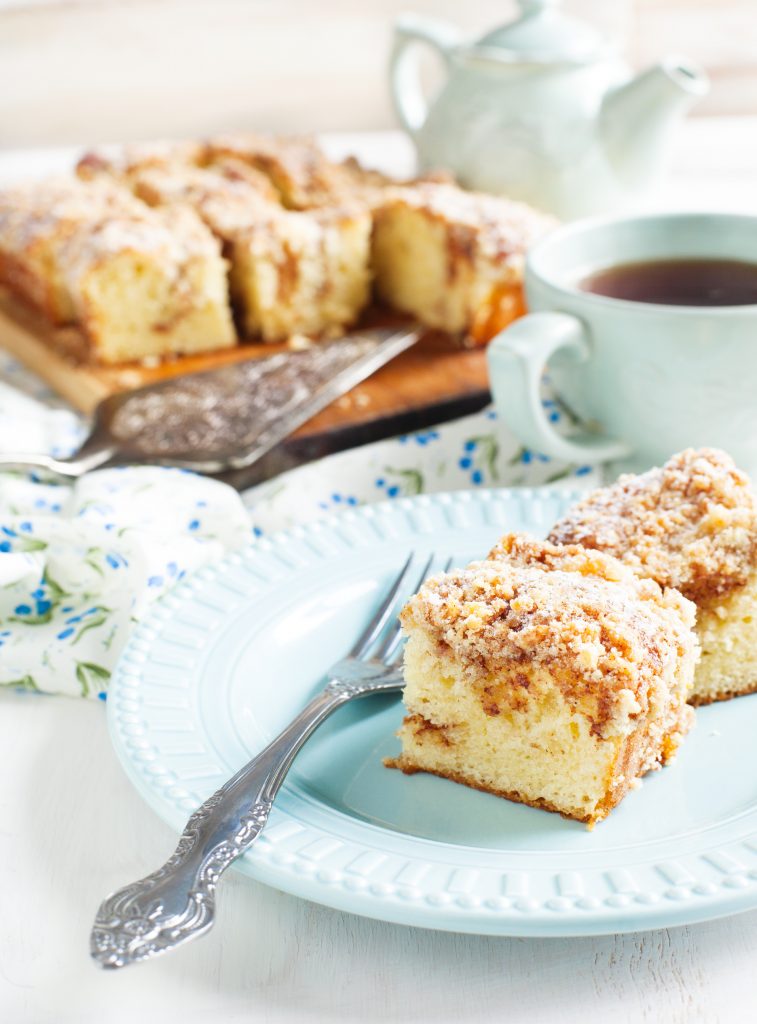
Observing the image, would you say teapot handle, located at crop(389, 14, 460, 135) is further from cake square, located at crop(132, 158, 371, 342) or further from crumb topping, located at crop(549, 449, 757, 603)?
crumb topping, located at crop(549, 449, 757, 603)

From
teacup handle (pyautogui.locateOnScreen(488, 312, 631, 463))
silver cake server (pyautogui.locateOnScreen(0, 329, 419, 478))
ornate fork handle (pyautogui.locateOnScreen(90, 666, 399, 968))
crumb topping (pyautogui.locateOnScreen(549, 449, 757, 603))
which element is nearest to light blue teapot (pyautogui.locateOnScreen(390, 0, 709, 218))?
silver cake server (pyautogui.locateOnScreen(0, 329, 419, 478))

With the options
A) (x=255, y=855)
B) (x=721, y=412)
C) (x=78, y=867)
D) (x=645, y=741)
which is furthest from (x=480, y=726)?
(x=721, y=412)

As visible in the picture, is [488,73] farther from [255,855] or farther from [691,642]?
[255,855]

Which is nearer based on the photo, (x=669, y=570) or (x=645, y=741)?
(x=645, y=741)

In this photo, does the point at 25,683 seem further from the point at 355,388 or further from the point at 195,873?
the point at 355,388

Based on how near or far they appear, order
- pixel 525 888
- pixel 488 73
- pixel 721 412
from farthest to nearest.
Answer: pixel 488 73
pixel 721 412
pixel 525 888

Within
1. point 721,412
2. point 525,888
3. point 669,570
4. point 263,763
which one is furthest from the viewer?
point 721,412

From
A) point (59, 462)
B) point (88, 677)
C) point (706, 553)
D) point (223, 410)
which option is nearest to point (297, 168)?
point (223, 410)
